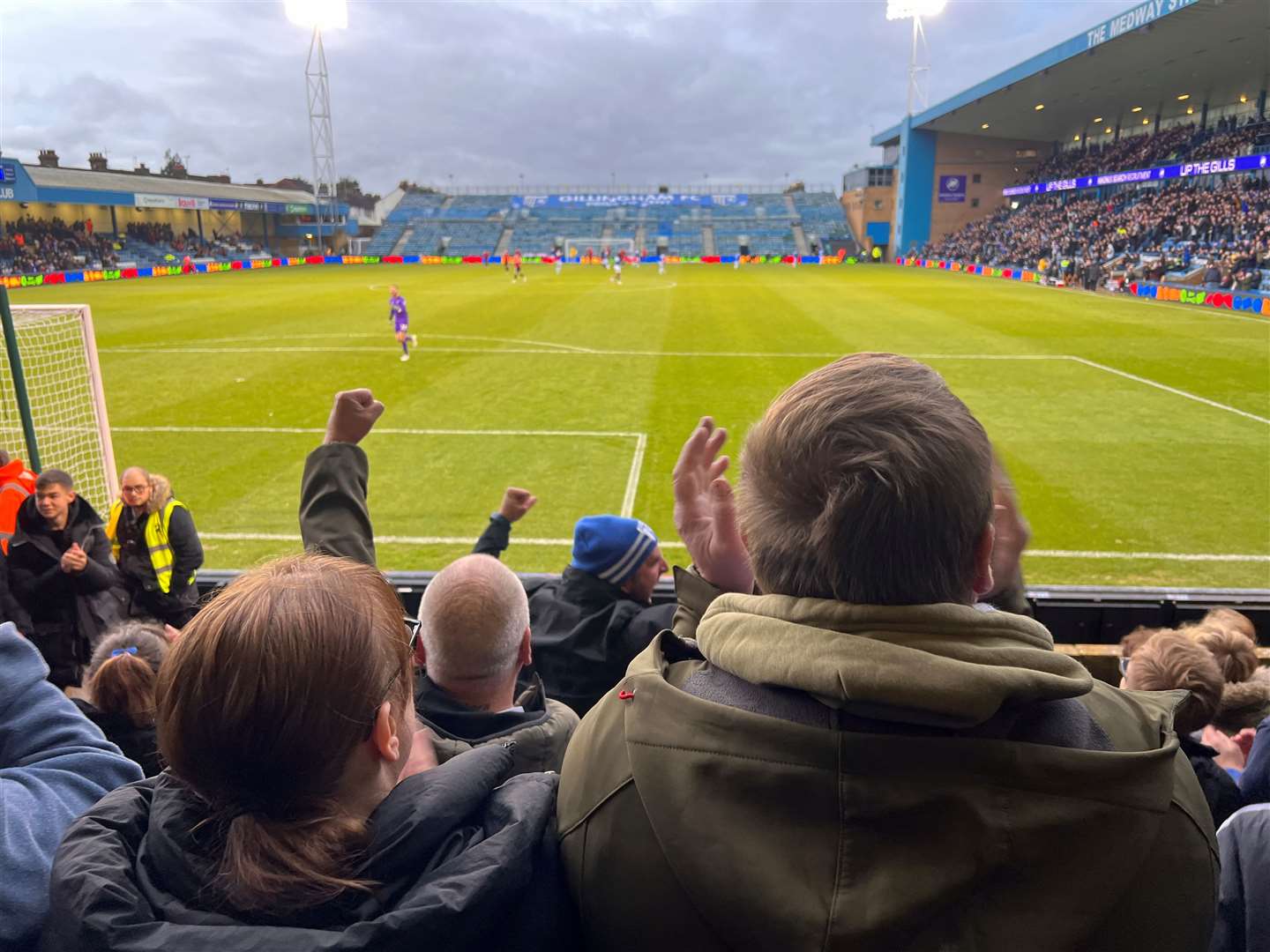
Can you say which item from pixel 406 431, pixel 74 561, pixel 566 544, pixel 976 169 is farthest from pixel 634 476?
pixel 976 169

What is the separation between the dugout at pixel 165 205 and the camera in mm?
52844

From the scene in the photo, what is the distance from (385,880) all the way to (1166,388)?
57.0 ft

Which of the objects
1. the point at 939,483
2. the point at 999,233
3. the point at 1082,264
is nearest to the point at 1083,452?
the point at 939,483

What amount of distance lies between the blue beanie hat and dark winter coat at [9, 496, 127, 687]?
142 inches

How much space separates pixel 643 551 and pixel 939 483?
2447 millimetres

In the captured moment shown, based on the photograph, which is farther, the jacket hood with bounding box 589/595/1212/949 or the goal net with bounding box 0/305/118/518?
the goal net with bounding box 0/305/118/518

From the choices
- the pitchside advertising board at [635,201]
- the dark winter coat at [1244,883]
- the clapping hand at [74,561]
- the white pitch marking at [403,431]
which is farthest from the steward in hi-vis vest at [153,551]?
the pitchside advertising board at [635,201]

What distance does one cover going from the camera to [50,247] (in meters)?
53.3

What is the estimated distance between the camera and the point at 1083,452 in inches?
452

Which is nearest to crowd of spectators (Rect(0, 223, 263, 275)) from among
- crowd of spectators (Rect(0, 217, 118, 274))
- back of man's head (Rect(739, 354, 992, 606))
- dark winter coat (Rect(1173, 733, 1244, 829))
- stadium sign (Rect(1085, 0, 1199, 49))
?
crowd of spectators (Rect(0, 217, 118, 274))

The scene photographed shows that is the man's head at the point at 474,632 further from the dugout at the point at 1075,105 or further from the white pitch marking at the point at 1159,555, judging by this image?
the dugout at the point at 1075,105

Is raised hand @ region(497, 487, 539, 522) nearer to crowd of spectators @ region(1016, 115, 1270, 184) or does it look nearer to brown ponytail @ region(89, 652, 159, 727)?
brown ponytail @ region(89, 652, 159, 727)

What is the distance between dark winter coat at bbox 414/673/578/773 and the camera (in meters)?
2.04

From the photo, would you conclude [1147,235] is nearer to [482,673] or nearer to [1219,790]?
[1219,790]
